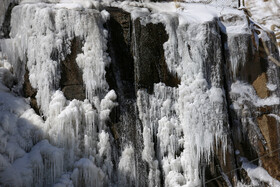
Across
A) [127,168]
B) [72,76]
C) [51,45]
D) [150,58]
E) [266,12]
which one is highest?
[266,12]

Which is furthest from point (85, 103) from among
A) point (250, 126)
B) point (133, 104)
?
point (250, 126)

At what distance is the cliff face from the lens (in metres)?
4.45

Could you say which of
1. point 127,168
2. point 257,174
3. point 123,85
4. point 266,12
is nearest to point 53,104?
point 123,85

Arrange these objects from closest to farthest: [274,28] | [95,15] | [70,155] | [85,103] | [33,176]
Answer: [33,176] → [70,155] → [85,103] → [95,15] → [274,28]

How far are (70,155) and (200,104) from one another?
2402 mm

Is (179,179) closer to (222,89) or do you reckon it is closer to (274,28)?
(222,89)

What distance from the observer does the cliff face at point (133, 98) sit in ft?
14.6

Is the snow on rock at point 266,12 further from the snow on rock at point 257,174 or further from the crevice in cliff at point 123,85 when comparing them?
the crevice in cliff at point 123,85

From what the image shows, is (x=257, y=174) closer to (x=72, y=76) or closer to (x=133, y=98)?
(x=133, y=98)

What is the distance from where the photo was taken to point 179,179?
4637 mm

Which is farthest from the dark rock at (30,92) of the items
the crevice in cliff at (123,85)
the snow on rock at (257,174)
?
the snow on rock at (257,174)

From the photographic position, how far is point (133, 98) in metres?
5.03

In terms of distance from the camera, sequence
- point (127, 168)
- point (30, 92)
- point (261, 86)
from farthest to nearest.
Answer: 1. point (261, 86)
2. point (30, 92)
3. point (127, 168)

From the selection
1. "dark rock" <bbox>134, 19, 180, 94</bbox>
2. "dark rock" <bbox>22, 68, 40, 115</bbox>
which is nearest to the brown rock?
"dark rock" <bbox>134, 19, 180, 94</bbox>
